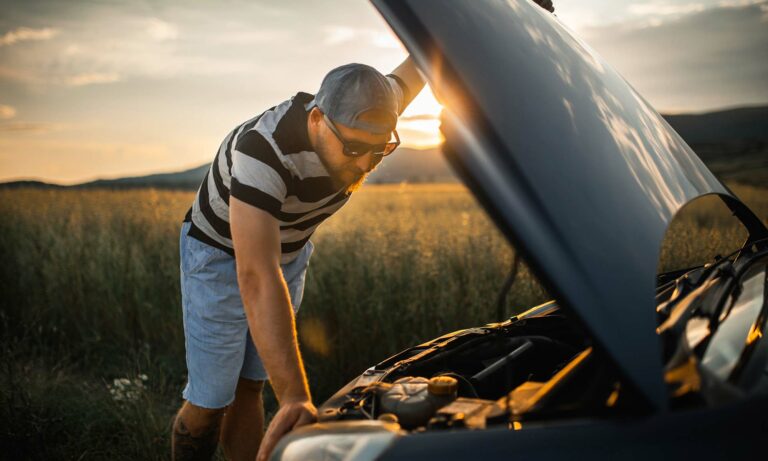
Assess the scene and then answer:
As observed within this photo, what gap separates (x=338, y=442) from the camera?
1.21m

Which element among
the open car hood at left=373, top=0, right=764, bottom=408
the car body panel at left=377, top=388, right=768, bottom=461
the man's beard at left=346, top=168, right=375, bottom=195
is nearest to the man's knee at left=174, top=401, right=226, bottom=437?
the man's beard at left=346, top=168, right=375, bottom=195

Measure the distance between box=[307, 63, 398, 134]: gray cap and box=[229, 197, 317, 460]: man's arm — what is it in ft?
1.42

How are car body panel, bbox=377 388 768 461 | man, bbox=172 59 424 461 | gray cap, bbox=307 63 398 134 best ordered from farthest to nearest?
gray cap, bbox=307 63 398 134, man, bbox=172 59 424 461, car body panel, bbox=377 388 768 461

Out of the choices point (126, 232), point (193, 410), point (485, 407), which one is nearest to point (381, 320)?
point (193, 410)

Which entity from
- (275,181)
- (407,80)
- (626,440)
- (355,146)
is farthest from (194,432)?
(626,440)

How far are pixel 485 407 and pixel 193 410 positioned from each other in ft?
6.39

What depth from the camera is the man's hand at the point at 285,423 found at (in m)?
1.51

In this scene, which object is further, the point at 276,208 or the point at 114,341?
the point at 114,341

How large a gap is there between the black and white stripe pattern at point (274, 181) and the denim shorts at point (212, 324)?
0.33 feet

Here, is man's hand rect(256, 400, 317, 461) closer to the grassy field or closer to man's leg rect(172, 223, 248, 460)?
man's leg rect(172, 223, 248, 460)

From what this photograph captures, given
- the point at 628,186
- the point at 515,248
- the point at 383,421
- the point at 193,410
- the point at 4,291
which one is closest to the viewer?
the point at 515,248

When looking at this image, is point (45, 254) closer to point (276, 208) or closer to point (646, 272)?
point (276, 208)

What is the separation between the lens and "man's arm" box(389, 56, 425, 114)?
9.87ft

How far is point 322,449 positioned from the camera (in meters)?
1.23
